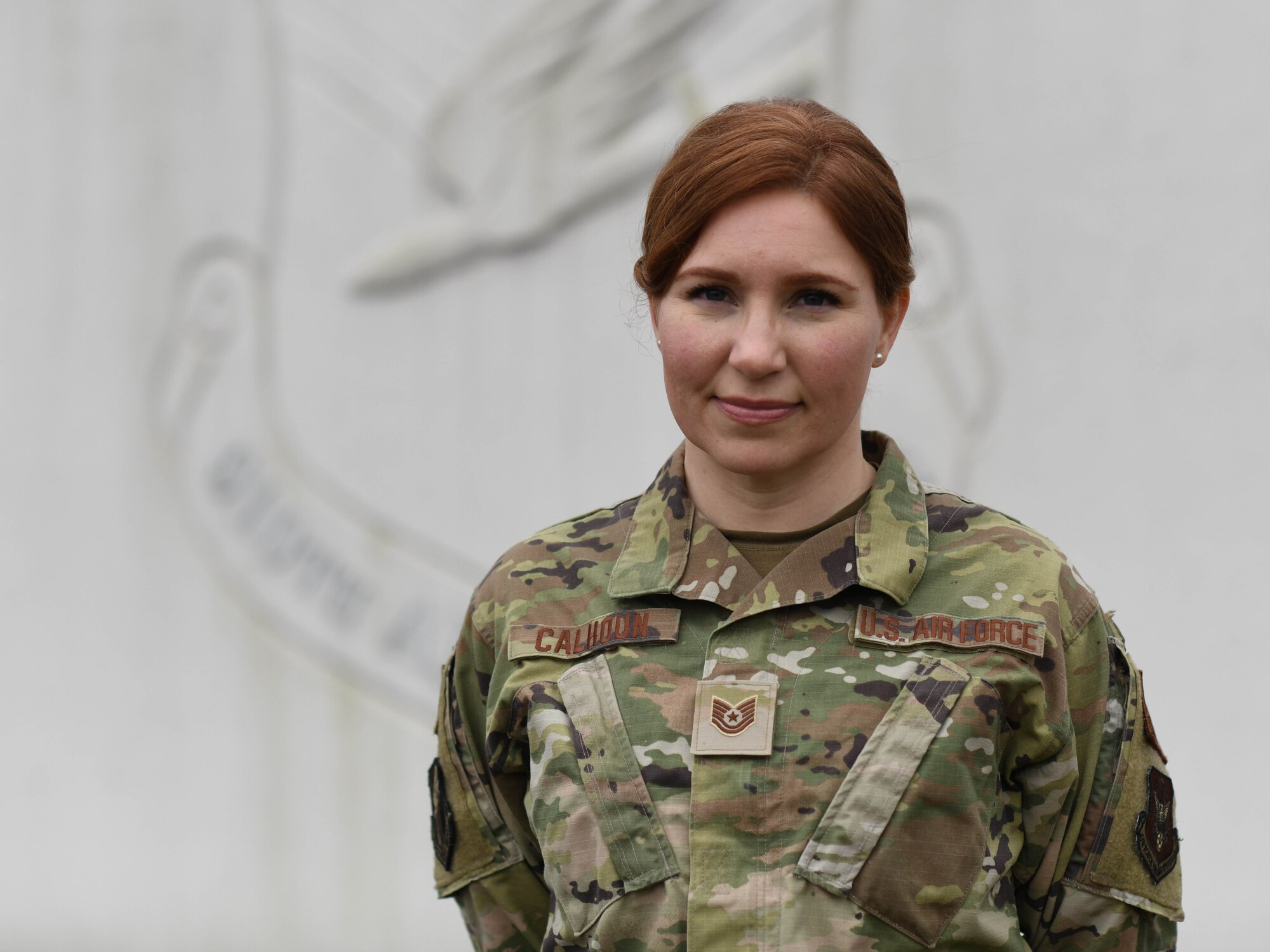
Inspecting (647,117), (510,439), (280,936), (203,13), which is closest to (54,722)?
(280,936)

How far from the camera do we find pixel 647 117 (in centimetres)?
264

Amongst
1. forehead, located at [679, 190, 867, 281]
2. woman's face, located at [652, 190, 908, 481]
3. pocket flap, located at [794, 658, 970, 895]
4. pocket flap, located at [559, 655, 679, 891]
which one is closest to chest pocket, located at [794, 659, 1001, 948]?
pocket flap, located at [794, 658, 970, 895]

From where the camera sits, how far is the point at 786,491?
3.72ft

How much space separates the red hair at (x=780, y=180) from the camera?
1042mm

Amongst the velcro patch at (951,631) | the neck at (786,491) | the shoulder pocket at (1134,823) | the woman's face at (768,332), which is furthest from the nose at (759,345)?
the shoulder pocket at (1134,823)

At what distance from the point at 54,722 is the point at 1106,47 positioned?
90.6 inches

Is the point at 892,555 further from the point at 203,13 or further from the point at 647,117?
the point at 203,13

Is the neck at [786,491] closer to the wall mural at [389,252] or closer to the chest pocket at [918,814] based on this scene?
the chest pocket at [918,814]

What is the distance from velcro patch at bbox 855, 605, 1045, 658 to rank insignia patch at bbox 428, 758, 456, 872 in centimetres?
42

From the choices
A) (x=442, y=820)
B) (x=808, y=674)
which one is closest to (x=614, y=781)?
(x=808, y=674)

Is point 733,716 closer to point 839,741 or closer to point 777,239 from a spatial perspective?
point 839,741

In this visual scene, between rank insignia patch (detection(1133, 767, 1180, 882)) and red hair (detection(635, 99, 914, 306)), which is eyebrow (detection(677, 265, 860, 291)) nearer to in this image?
red hair (detection(635, 99, 914, 306))

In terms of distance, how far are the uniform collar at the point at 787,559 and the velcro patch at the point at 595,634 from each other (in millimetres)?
19

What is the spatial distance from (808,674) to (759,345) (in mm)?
249
